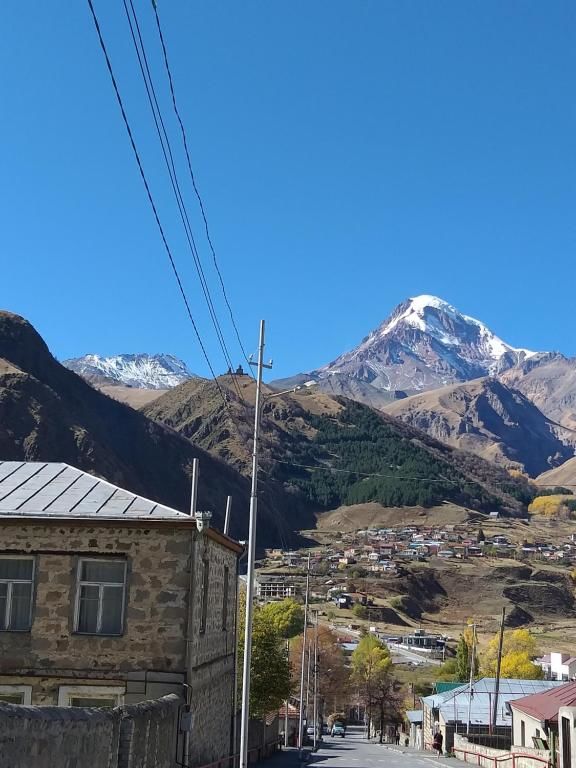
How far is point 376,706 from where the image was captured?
339 ft

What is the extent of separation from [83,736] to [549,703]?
2695 centimetres

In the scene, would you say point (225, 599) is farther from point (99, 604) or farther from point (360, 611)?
point (360, 611)

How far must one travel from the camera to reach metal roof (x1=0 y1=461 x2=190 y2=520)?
65.2ft

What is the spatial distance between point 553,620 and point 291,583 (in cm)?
5918

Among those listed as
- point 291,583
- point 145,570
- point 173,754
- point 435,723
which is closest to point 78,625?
point 145,570

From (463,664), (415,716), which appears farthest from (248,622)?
(463,664)

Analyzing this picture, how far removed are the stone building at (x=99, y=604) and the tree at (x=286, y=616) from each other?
199ft

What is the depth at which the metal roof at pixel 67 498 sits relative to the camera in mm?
19859

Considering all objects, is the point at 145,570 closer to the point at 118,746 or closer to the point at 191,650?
the point at 191,650

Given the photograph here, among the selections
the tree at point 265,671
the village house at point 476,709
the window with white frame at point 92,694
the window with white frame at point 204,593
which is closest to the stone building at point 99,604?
the window with white frame at point 92,694

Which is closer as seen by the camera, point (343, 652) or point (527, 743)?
point (527, 743)

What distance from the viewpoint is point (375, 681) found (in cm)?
10100

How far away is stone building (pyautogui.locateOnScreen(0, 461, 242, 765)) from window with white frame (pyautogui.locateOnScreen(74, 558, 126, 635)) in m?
0.02

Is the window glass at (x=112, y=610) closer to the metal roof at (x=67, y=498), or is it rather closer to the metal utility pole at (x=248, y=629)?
the metal roof at (x=67, y=498)
